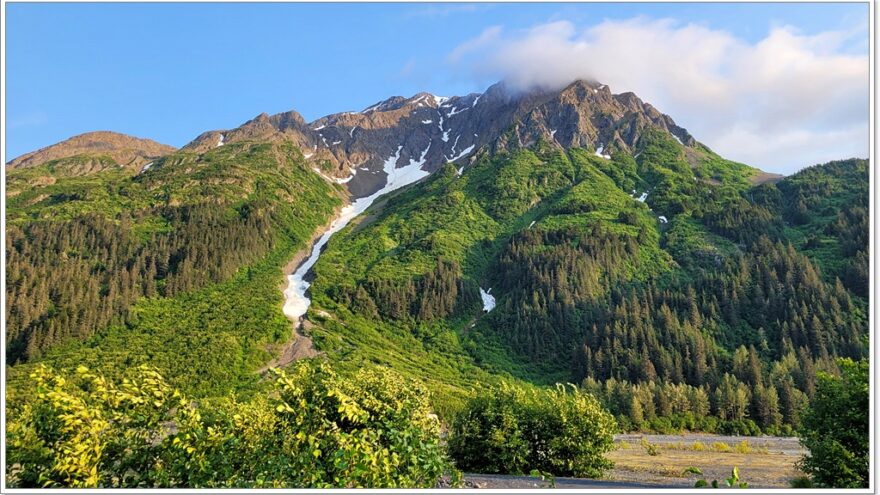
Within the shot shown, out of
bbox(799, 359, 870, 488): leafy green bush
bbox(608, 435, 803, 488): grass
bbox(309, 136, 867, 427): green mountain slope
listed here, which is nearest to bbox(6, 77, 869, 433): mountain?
bbox(309, 136, 867, 427): green mountain slope

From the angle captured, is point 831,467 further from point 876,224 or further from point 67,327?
point 67,327

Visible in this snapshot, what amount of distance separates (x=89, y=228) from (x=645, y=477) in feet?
704

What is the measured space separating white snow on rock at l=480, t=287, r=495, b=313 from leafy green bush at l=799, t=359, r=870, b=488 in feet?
Answer: 495

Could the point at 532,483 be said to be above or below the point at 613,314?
below

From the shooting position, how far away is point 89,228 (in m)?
191

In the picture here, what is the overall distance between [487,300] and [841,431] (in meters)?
160

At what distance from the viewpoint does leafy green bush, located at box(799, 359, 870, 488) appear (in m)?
23.5

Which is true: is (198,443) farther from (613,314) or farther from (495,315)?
(495,315)

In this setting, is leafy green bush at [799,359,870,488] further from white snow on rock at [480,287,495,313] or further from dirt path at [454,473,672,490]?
white snow on rock at [480,287,495,313]

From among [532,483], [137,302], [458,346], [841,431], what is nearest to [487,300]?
[458,346]

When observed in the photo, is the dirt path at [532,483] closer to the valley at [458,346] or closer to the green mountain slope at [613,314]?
the valley at [458,346]

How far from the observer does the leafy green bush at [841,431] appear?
23.5m

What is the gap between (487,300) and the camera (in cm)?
18412

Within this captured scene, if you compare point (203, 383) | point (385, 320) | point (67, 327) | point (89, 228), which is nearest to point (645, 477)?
point (203, 383)
